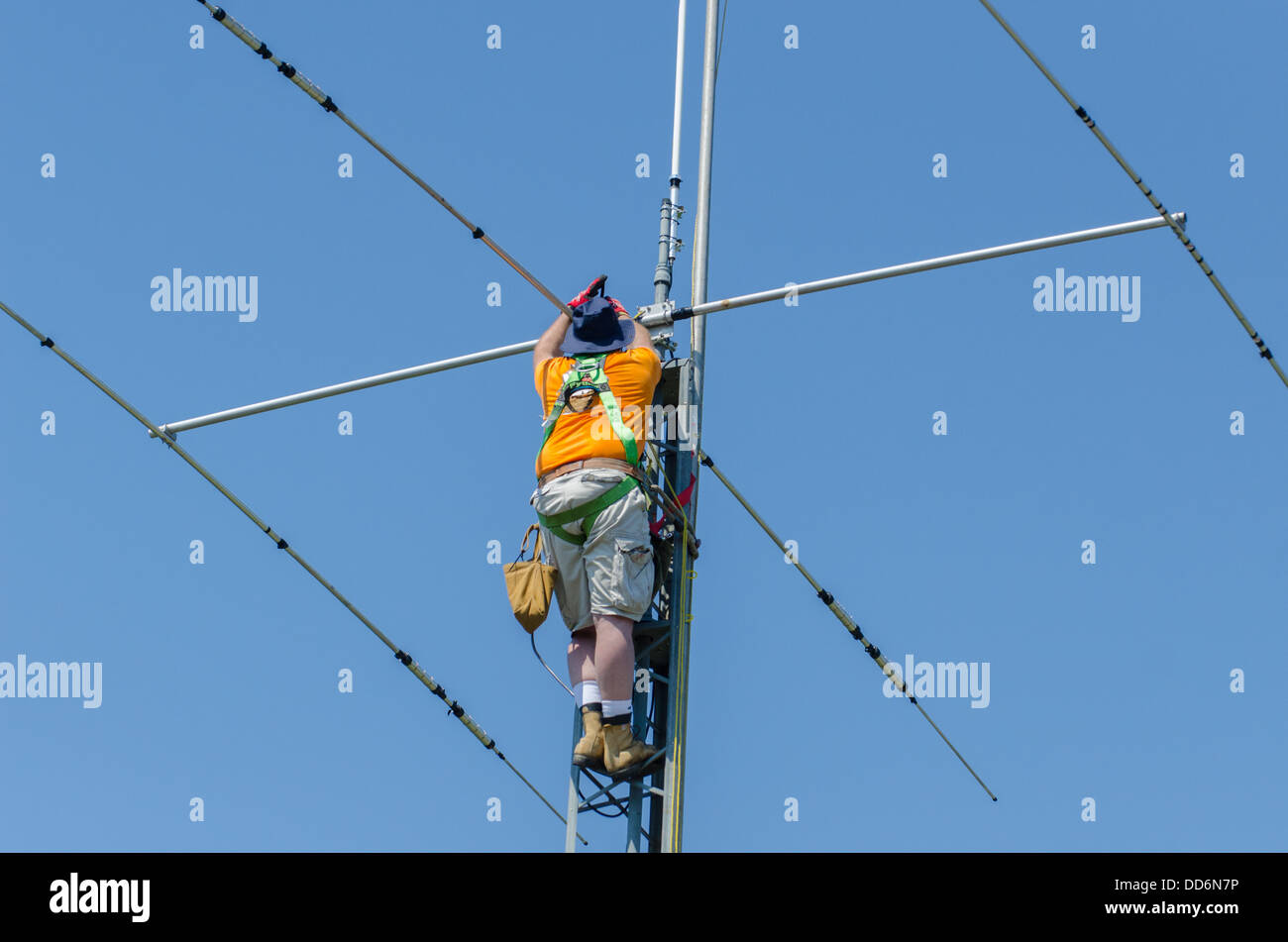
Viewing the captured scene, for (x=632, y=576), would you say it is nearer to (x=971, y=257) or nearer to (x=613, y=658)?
(x=613, y=658)

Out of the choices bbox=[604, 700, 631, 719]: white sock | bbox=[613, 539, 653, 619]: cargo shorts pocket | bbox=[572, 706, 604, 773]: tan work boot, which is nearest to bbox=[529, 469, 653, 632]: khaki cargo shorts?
bbox=[613, 539, 653, 619]: cargo shorts pocket

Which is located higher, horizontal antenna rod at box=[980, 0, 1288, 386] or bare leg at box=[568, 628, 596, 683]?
horizontal antenna rod at box=[980, 0, 1288, 386]

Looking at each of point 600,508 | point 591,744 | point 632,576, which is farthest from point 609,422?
point 591,744

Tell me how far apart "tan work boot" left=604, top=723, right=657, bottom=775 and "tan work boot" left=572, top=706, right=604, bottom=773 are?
0.26 ft

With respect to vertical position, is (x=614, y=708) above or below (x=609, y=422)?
below

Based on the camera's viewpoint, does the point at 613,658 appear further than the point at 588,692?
No

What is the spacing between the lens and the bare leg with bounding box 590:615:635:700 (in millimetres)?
15859

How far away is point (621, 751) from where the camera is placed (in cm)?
1584

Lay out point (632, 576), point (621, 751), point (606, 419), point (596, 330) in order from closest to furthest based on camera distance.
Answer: point (621, 751)
point (632, 576)
point (606, 419)
point (596, 330)

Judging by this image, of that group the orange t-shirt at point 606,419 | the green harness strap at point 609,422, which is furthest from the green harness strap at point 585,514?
the orange t-shirt at point 606,419

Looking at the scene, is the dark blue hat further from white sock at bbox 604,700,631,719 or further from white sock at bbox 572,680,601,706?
white sock at bbox 604,700,631,719

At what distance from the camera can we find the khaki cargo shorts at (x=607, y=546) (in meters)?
15.9

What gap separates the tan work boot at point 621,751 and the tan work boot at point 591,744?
79mm

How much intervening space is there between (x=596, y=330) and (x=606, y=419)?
856 mm
